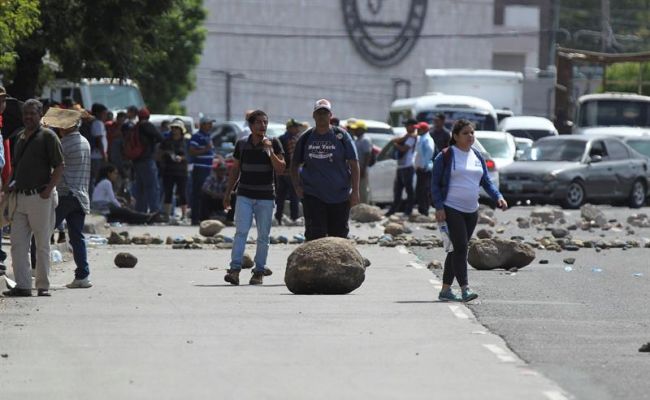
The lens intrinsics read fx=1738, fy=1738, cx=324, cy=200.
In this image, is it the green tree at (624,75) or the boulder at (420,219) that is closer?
the boulder at (420,219)

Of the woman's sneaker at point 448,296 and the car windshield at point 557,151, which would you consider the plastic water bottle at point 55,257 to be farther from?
the car windshield at point 557,151

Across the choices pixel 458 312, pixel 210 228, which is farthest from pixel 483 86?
pixel 458 312

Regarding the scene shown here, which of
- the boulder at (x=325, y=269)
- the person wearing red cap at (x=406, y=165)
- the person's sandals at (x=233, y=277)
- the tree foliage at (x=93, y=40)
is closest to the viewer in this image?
the boulder at (x=325, y=269)

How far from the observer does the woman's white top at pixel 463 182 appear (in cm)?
1565

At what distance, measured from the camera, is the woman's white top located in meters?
15.6

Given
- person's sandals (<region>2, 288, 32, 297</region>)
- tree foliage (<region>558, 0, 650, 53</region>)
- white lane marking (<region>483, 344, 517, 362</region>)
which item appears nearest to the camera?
white lane marking (<region>483, 344, 517, 362</region>)

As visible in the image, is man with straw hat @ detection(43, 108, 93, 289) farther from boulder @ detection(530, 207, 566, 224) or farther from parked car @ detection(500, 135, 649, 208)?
parked car @ detection(500, 135, 649, 208)

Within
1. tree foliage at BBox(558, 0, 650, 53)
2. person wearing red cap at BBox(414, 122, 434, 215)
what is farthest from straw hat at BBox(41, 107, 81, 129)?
tree foliage at BBox(558, 0, 650, 53)

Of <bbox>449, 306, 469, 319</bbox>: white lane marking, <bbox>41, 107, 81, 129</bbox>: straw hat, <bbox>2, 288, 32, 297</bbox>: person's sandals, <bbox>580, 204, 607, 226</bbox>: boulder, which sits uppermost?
<bbox>41, 107, 81, 129</bbox>: straw hat

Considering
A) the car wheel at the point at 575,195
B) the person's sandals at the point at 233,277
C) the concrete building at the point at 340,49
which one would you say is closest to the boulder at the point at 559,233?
the person's sandals at the point at 233,277

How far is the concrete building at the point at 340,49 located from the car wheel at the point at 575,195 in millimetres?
68937

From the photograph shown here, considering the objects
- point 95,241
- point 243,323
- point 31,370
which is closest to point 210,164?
point 95,241

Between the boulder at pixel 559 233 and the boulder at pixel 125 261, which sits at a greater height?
the boulder at pixel 125 261

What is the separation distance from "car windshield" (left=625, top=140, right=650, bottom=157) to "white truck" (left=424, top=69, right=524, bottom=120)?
14.8m
